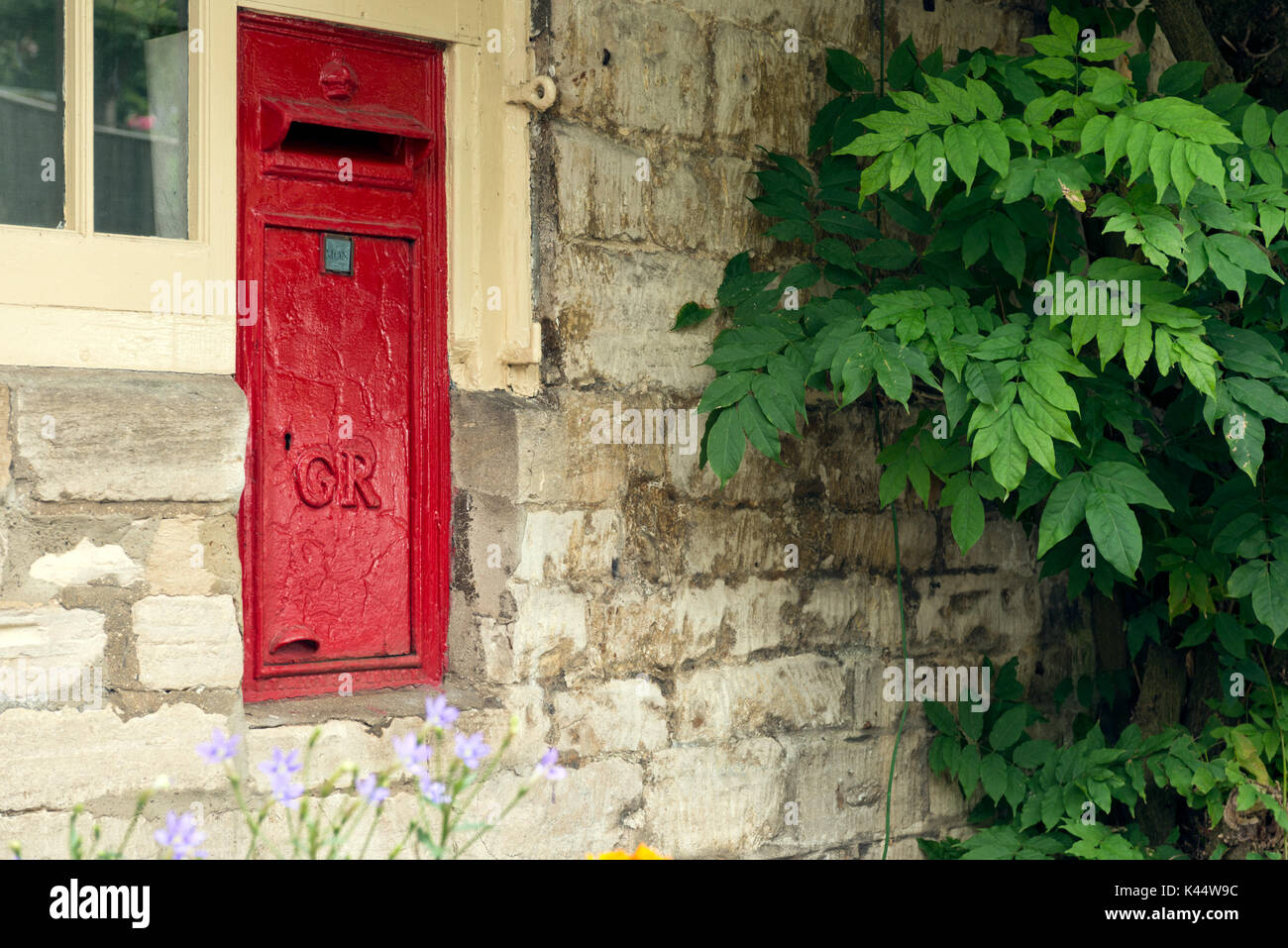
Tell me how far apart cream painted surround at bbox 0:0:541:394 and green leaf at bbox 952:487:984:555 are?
106 centimetres

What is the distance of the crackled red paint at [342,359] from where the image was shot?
2.71 meters

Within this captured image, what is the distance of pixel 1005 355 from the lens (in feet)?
8.54

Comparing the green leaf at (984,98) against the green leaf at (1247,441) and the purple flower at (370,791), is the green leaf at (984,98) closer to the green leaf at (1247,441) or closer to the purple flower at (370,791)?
the green leaf at (1247,441)

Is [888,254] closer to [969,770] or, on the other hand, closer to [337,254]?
[337,254]

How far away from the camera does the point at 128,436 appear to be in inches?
93.4

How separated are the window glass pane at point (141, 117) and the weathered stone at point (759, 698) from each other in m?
1.66

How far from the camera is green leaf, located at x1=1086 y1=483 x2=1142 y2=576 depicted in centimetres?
256

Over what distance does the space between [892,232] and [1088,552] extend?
1.07 metres

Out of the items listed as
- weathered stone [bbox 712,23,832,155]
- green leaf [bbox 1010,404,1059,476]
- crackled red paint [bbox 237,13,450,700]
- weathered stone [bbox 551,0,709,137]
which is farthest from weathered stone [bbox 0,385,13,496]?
green leaf [bbox 1010,404,1059,476]

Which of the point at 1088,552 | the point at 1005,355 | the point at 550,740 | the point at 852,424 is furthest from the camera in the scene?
the point at 852,424

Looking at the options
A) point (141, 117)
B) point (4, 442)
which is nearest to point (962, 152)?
point (141, 117)
